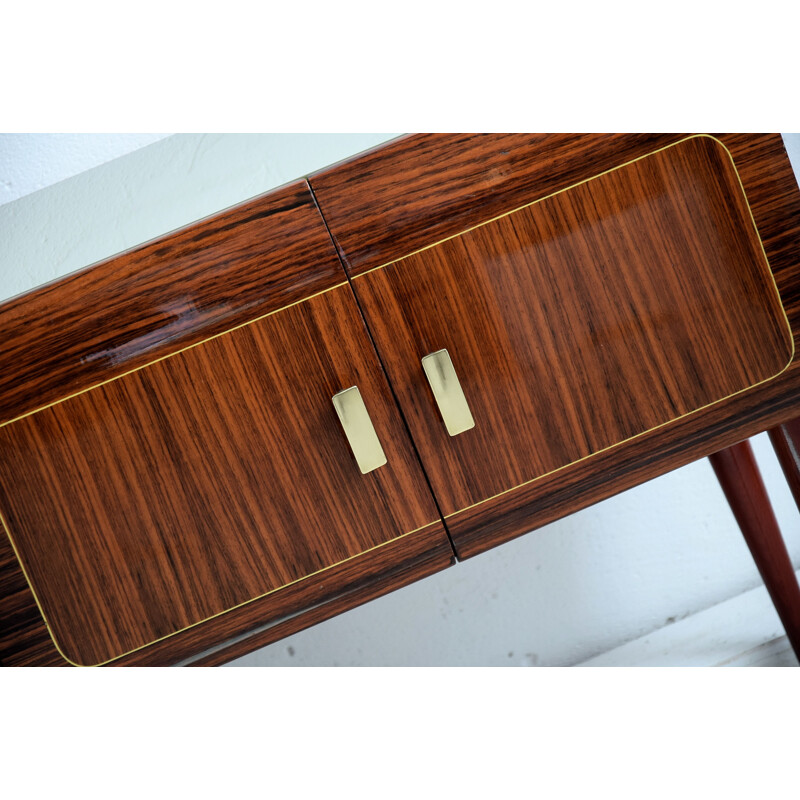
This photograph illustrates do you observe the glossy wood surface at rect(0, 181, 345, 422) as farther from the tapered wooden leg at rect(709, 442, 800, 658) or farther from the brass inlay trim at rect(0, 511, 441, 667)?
the tapered wooden leg at rect(709, 442, 800, 658)

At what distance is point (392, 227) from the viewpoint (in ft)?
1.54

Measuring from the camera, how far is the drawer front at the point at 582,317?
48 cm

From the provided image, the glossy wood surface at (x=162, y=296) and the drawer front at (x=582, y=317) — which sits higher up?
the glossy wood surface at (x=162, y=296)

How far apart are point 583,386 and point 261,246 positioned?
236 mm

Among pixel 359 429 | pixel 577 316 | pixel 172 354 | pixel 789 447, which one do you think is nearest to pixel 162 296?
pixel 172 354

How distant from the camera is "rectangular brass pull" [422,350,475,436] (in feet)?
1.55

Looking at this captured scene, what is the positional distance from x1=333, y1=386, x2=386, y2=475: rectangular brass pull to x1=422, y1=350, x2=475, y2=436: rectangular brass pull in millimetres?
48

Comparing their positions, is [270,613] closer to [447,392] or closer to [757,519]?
[447,392]

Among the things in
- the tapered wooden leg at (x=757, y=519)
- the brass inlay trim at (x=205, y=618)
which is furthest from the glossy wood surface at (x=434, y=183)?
the tapered wooden leg at (x=757, y=519)

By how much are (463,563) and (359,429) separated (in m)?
0.48

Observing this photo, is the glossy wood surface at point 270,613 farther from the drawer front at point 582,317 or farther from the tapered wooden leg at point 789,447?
the tapered wooden leg at point 789,447

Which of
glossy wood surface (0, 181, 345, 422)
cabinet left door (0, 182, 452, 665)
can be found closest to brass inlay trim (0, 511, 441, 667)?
cabinet left door (0, 182, 452, 665)
